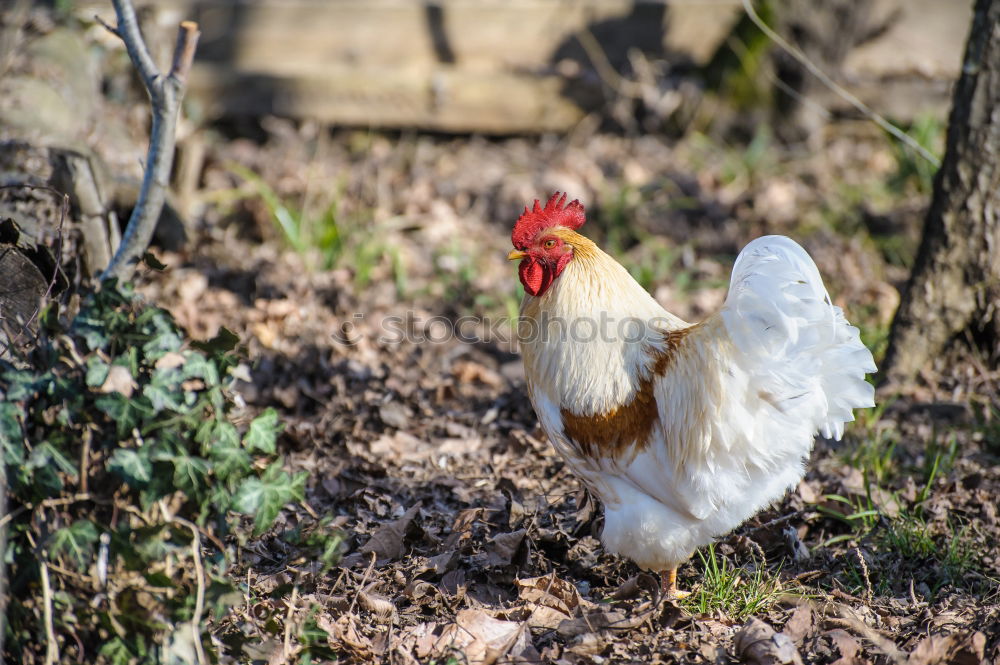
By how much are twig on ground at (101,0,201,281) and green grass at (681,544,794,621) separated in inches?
101

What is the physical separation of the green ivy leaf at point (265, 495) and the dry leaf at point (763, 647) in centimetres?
164

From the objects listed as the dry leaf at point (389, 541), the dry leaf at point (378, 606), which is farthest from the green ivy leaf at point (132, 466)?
the dry leaf at point (389, 541)

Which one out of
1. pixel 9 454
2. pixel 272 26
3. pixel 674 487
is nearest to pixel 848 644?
pixel 674 487

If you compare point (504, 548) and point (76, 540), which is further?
point (504, 548)

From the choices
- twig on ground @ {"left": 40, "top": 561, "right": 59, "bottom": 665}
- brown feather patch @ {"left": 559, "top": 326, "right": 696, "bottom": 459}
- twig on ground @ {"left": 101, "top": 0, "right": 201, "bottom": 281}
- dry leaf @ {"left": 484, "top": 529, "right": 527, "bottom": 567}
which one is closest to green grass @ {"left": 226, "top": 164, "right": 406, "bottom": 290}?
twig on ground @ {"left": 101, "top": 0, "right": 201, "bottom": 281}

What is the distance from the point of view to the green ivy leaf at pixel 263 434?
2.38m

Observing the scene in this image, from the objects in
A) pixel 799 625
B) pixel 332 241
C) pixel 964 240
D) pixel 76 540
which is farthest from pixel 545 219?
pixel 332 241

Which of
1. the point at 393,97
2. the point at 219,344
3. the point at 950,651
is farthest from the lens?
the point at 393,97

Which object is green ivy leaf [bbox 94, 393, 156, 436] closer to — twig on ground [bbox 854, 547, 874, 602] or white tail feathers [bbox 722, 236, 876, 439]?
white tail feathers [bbox 722, 236, 876, 439]

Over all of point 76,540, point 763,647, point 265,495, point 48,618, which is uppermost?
point 265,495

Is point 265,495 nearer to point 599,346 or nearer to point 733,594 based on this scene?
point 599,346

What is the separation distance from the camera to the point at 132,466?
2234 millimetres

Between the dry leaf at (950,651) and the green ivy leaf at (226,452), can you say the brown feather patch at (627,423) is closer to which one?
the dry leaf at (950,651)

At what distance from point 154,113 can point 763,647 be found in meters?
3.00
